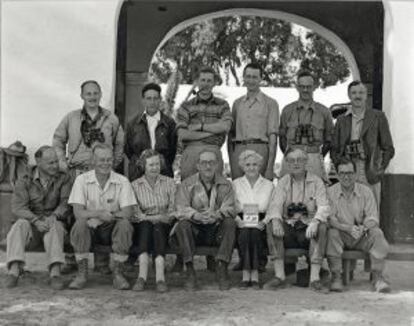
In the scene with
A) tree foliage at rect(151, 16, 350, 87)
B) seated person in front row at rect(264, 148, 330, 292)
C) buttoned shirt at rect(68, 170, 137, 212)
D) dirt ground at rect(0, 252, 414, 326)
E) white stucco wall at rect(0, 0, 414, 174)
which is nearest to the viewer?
dirt ground at rect(0, 252, 414, 326)

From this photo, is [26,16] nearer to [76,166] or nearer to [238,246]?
[76,166]

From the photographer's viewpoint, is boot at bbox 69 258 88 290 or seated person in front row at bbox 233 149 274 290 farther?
seated person in front row at bbox 233 149 274 290

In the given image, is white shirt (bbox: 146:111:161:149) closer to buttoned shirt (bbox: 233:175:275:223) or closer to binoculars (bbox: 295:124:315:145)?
buttoned shirt (bbox: 233:175:275:223)

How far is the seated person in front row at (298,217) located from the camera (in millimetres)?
5629

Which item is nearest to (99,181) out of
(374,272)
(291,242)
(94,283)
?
(94,283)

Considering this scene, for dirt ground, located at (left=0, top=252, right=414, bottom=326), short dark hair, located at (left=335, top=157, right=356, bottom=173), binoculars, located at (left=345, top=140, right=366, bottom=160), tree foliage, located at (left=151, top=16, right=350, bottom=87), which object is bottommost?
dirt ground, located at (left=0, top=252, right=414, bottom=326)

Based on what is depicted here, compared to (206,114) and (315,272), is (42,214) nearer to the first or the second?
(206,114)

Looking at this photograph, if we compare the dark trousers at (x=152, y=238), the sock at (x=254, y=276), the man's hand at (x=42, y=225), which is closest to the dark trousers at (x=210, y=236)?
the dark trousers at (x=152, y=238)

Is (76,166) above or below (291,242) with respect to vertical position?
above

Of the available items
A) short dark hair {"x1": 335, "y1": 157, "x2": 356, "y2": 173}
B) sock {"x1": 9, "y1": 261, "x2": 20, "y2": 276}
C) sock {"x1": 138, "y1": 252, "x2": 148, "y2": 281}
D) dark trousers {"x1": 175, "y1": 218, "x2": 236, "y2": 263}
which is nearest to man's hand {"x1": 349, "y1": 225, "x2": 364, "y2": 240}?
short dark hair {"x1": 335, "y1": 157, "x2": 356, "y2": 173}

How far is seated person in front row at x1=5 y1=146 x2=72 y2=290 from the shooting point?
18.4 feet

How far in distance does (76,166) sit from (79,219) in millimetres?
814

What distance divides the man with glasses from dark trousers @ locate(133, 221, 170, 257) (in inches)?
54.8

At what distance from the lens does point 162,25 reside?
11.2 m
